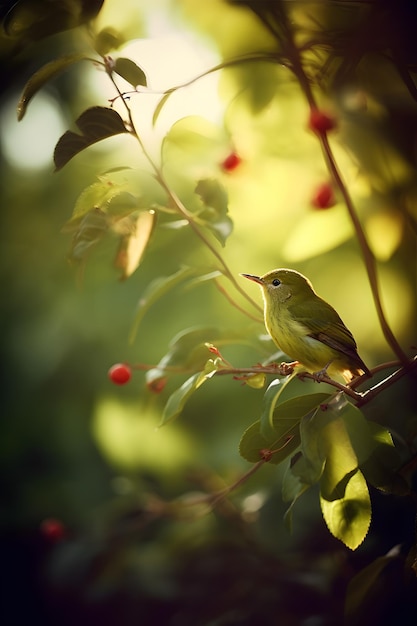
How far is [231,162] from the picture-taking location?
1262 mm

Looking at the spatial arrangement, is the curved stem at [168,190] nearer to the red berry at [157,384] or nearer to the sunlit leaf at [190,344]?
the sunlit leaf at [190,344]

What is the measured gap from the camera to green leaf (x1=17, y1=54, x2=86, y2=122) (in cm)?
79

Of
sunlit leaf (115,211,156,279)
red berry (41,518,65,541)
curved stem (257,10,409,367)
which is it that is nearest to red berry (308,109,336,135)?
curved stem (257,10,409,367)

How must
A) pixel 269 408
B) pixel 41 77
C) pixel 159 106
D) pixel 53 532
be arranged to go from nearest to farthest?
pixel 269 408, pixel 41 77, pixel 159 106, pixel 53 532

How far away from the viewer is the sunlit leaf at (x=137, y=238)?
940mm

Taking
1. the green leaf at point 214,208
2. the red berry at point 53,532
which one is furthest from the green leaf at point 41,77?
the red berry at point 53,532

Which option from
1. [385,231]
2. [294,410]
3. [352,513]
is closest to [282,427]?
[294,410]

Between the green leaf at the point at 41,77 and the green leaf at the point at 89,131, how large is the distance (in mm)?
60

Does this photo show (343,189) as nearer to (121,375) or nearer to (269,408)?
(269,408)

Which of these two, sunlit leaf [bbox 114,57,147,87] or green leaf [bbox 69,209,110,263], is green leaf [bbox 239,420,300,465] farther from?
sunlit leaf [bbox 114,57,147,87]

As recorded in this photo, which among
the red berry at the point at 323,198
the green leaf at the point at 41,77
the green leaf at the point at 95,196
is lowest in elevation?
the red berry at the point at 323,198

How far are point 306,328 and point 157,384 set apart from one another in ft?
0.87

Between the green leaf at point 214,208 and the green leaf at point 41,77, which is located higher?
the green leaf at point 41,77

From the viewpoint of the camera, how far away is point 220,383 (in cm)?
190
